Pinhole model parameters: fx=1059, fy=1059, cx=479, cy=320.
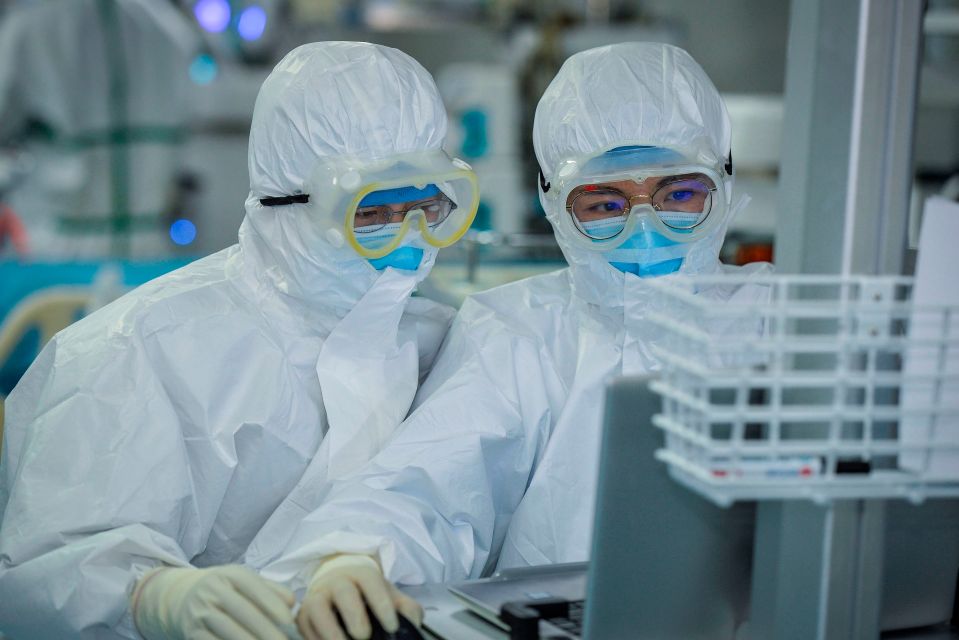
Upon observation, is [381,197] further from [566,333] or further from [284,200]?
[566,333]

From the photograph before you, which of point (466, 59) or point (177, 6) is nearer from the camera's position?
point (177, 6)

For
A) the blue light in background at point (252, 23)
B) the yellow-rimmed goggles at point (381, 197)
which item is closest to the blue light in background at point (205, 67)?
the blue light in background at point (252, 23)

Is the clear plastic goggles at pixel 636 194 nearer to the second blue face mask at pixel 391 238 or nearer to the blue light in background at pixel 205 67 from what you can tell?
the second blue face mask at pixel 391 238

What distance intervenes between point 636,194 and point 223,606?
908 mm

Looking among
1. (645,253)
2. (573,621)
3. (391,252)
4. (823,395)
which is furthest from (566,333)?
(823,395)

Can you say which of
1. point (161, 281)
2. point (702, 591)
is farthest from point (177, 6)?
point (702, 591)

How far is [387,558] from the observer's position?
4.09 feet

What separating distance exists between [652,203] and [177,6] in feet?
12.2

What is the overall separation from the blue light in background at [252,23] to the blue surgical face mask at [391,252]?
12.3 ft

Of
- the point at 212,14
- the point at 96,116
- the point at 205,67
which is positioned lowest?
the point at 96,116

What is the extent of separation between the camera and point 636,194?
1.67 m

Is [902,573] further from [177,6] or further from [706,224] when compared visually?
[177,6]

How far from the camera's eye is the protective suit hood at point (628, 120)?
66.6 inches

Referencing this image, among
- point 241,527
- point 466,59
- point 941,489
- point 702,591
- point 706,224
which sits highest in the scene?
point 466,59
